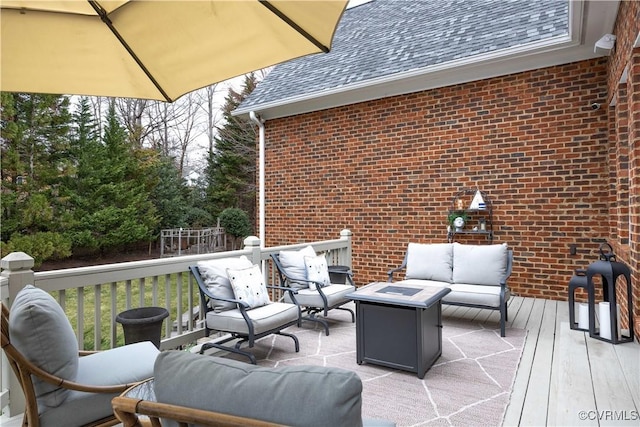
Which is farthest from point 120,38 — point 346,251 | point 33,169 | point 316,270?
point 33,169

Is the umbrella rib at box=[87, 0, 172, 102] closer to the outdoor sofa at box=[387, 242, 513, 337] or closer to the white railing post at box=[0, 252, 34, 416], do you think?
the white railing post at box=[0, 252, 34, 416]

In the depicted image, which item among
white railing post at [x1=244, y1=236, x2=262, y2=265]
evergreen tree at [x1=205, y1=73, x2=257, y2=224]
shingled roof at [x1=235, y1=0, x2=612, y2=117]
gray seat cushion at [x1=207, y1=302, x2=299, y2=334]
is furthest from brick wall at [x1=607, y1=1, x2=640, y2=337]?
evergreen tree at [x1=205, y1=73, x2=257, y2=224]

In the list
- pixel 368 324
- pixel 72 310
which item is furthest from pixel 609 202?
pixel 72 310

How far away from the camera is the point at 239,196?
17.4 metres

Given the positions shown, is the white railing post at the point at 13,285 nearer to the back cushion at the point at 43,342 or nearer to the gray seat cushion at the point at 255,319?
the back cushion at the point at 43,342

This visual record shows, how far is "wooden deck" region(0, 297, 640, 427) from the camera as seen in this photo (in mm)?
2355

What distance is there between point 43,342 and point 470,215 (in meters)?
5.62

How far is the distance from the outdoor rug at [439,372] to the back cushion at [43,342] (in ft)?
5.87

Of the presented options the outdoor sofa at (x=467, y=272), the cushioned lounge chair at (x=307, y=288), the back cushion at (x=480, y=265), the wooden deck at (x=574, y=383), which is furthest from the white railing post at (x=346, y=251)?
the wooden deck at (x=574, y=383)

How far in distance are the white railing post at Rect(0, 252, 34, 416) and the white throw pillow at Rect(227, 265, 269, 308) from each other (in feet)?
5.15

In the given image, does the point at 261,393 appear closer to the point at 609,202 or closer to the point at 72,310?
the point at 609,202

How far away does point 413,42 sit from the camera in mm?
6945

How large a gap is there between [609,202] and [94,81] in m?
5.89

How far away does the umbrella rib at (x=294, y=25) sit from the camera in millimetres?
1993
